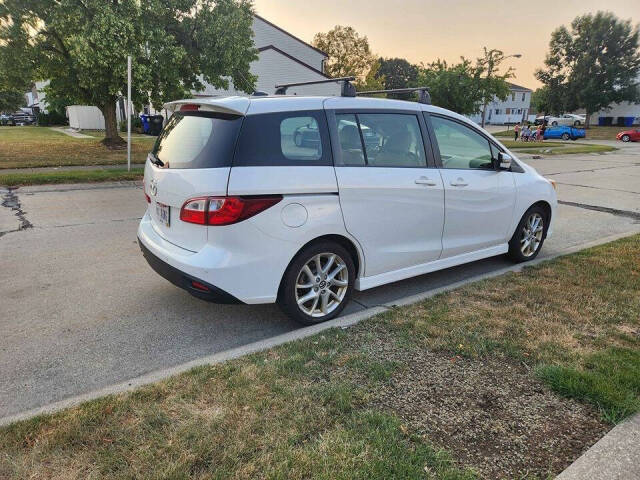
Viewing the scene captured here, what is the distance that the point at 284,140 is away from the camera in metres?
3.51

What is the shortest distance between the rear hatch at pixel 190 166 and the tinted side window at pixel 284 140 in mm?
94

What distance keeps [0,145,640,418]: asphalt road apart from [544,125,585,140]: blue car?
122 ft

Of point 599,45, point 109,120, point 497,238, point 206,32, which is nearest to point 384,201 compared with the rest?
point 497,238

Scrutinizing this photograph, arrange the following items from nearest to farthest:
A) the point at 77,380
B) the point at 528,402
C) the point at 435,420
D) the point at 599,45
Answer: the point at 435,420, the point at 528,402, the point at 77,380, the point at 599,45

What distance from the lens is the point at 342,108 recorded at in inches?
153

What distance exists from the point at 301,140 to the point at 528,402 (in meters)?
2.39

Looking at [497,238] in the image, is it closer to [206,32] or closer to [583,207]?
[583,207]

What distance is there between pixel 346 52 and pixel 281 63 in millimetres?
25439

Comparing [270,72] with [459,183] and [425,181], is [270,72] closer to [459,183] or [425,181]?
[459,183]

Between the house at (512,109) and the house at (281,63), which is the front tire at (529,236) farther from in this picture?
the house at (512,109)

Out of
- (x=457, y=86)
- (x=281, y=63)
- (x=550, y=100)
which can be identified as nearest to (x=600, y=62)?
(x=550, y=100)

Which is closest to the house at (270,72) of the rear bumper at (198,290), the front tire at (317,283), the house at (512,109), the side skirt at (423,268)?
the side skirt at (423,268)

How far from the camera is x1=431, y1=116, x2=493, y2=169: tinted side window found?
4527 millimetres

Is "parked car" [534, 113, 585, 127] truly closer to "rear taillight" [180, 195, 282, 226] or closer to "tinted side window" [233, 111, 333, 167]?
"tinted side window" [233, 111, 333, 167]
